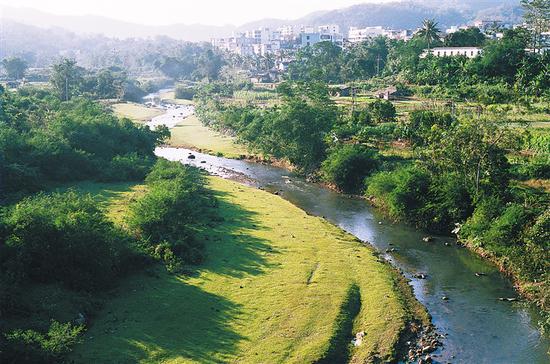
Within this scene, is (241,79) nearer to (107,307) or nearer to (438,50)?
(438,50)

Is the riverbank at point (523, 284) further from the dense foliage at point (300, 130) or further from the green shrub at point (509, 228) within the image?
the dense foliage at point (300, 130)

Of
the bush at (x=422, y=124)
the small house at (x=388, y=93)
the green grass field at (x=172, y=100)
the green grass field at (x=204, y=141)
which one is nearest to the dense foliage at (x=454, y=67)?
the bush at (x=422, y=124)

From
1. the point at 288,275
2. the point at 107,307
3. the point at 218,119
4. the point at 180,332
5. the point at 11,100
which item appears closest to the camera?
the point at 180,332

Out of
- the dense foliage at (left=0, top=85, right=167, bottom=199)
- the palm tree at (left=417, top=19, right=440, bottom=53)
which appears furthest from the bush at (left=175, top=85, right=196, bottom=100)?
the dense foliage at (left=0, top=85, right=167, bottom=199)

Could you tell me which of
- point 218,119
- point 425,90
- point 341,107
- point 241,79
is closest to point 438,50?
point 425,90

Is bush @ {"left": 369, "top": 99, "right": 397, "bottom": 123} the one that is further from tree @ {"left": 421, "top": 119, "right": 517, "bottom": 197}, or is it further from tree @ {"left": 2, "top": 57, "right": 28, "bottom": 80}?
tree @ {"left": 2, "top": 57, "right": 28, "bottom": 80}
